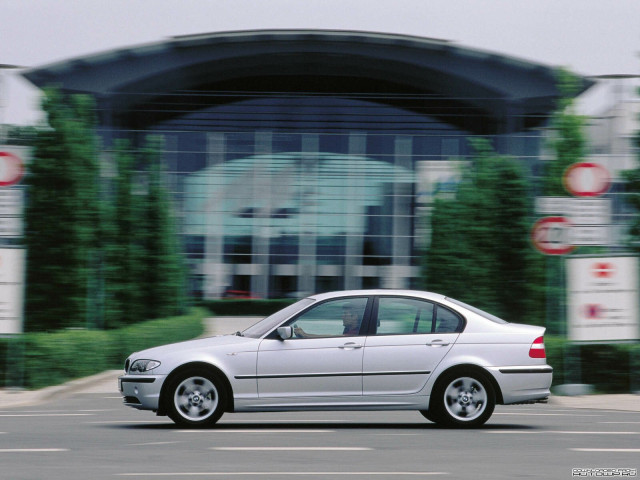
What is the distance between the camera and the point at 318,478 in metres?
7.88

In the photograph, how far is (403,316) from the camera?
38.4 feet

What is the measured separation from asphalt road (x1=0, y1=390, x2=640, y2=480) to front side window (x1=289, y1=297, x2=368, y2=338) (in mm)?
952

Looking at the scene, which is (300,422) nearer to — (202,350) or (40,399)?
(202,350)

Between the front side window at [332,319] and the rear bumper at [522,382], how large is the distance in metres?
1.41

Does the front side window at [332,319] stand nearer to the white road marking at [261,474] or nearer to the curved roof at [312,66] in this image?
the white road marking at [261,474]

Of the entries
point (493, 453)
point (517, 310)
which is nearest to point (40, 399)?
point (493, 453)

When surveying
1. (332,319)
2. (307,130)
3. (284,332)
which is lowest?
(284,332)

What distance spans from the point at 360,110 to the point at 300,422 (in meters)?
44.3

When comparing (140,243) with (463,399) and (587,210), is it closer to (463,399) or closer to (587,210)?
(587,210)

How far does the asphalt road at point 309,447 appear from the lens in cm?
824

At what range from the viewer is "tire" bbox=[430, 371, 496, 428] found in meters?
11.4

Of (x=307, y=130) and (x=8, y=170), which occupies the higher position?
(x=307, y=130)

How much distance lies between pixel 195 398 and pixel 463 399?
2630 millimetres

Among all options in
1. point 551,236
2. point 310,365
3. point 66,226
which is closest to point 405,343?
point 310,365
